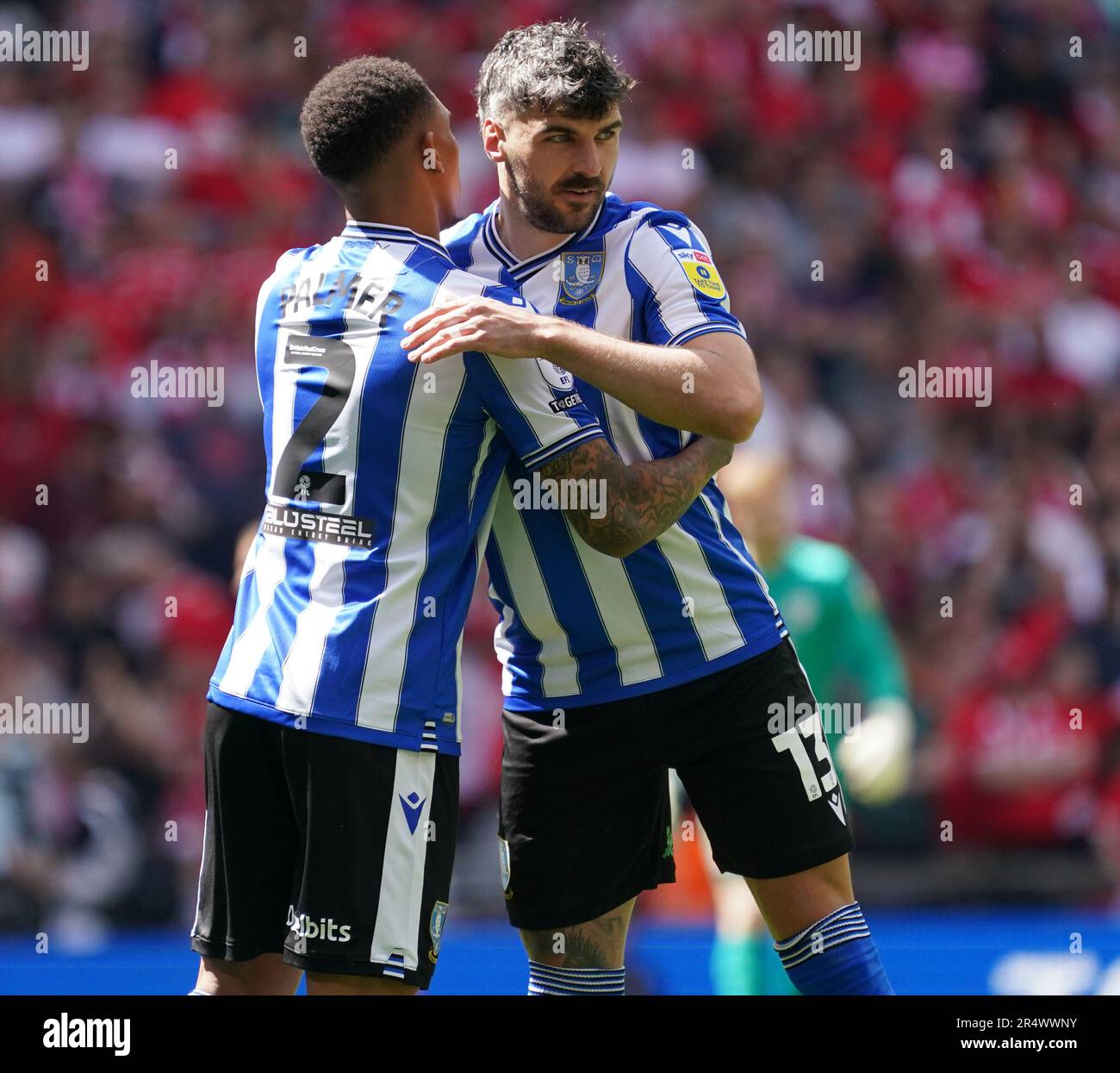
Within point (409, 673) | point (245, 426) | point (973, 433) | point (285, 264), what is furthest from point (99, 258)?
point (409, 673)

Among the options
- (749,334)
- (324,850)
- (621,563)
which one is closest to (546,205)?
A: (621,563)

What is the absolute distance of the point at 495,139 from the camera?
3230mm

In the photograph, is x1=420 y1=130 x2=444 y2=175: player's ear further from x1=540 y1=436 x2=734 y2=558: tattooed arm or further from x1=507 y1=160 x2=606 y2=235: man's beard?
x1=540 y1=436 x2=734 y2=558: tattooed arm

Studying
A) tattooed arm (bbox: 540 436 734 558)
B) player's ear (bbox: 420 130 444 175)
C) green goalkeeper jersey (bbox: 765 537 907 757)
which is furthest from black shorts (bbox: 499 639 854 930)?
green goalkeeper jersey (bbox: 765 537 907 757)

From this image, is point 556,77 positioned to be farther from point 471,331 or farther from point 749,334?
point 749,334

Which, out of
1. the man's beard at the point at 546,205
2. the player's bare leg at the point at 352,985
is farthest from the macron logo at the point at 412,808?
the man's beard at the point at 546,205

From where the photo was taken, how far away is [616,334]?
3123 millimetres

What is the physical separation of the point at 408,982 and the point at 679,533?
1046 millimetres

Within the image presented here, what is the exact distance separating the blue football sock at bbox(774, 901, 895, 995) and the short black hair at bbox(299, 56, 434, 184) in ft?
5.60

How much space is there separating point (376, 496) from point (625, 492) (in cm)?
46

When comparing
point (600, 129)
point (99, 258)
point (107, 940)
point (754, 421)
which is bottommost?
point (107, 940)

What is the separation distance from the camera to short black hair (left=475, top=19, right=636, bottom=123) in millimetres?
3059

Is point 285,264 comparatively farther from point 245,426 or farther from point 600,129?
point 245,426

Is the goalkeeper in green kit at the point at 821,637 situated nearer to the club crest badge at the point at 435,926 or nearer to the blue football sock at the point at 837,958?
the blue football sock at the point at 837,958
